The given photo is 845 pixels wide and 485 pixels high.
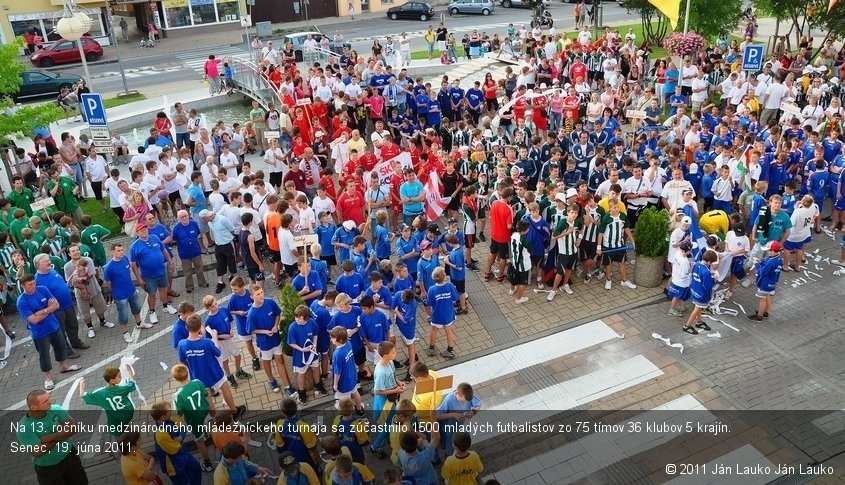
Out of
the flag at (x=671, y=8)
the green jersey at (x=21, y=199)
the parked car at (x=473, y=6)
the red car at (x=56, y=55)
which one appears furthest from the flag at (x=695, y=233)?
the parked car at (x=473, y=6)

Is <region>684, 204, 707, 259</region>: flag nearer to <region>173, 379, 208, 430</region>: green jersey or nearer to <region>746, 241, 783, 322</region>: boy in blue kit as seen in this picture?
<region>746, 241, 783, 322</region>: boy in blue kit

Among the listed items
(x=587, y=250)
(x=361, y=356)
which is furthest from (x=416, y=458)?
(x=587, y=250)

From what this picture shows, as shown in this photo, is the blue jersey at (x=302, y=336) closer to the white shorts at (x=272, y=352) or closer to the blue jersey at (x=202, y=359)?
the white shorts at (x=272, y=352)

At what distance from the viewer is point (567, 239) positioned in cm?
1103

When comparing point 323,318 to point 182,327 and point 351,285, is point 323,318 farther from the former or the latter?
point 182,327

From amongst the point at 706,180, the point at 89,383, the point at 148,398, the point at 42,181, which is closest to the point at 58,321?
the point at 89,383

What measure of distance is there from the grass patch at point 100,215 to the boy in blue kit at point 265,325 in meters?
7.67

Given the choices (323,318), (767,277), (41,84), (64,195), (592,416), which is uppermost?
(41,84)

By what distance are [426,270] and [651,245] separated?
4129 mm

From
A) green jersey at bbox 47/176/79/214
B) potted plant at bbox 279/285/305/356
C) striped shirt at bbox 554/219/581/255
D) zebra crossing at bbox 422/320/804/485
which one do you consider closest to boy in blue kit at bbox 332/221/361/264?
potted plant at bbox 279/285/305/356

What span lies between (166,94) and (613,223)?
22.2m

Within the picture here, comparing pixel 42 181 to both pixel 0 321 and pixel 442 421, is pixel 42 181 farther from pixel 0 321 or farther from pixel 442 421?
pixel 442 421

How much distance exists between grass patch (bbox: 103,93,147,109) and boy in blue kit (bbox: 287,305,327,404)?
20834 mm

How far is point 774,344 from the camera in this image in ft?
32.6
